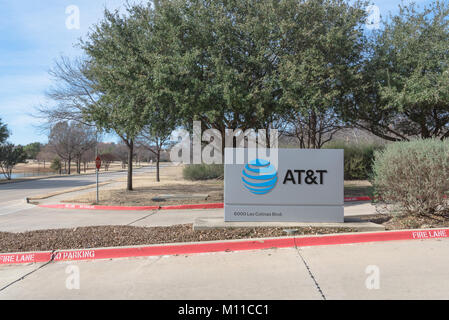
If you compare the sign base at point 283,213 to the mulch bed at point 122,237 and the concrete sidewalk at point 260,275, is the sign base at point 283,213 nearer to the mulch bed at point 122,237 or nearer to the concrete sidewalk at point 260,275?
the mulch bed at point 122,237

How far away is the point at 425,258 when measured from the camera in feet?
16.3

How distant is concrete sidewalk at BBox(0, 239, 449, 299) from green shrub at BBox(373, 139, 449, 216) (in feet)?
3.08

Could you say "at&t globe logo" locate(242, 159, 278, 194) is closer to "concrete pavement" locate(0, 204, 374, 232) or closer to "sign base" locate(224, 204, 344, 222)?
"sign base" locate(224, 204, 344, 222)

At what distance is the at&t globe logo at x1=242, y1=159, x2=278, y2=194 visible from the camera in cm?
690

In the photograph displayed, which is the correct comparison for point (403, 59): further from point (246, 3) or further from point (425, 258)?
point (425, 258)

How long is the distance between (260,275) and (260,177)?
265cm

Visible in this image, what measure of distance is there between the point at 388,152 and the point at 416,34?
10.7 m

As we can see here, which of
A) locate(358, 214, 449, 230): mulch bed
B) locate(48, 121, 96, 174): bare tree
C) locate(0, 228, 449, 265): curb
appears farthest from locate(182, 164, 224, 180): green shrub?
locate(48, 121, 96, 174): bare tree

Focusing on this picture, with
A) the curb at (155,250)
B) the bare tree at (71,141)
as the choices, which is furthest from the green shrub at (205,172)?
the bare tree at (71,141)

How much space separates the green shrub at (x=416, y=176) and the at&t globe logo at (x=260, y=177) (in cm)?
213

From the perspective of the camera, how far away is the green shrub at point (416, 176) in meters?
6.13

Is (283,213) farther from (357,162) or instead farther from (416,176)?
(357,162)

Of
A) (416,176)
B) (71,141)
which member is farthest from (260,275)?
(71,141)
